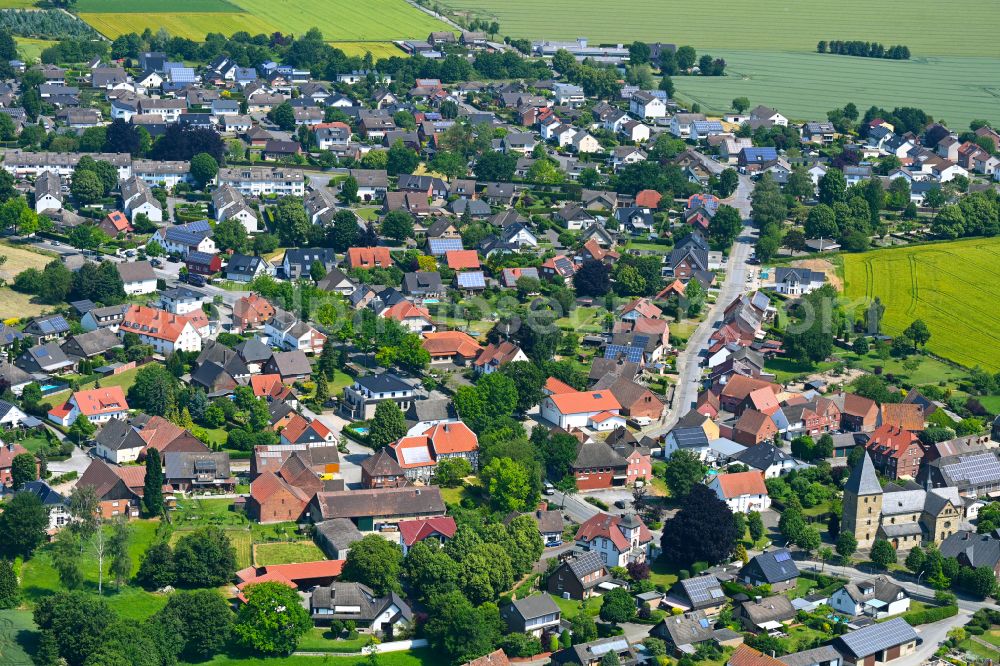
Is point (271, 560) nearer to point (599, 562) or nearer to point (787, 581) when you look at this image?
point (599, 562)

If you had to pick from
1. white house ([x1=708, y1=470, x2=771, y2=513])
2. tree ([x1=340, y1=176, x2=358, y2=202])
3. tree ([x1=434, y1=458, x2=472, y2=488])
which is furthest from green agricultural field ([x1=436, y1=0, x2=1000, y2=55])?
white house ([x1=708, y1=470, x2=771, y2=513])

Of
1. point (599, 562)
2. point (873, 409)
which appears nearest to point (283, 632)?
point (599, 562)

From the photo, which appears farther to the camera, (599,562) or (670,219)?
(670,219)

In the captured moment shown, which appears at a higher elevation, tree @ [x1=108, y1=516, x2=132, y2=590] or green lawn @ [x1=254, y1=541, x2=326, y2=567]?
tree @ [x1=108, y1=516, x2=132, y2=590]

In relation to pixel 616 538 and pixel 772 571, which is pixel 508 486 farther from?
pixel 772 571

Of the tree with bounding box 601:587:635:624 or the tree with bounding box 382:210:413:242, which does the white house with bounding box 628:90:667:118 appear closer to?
the tree with bounding box 382:210:413:242

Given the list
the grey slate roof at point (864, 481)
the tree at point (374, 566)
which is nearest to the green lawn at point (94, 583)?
the tree at point (374, 566)

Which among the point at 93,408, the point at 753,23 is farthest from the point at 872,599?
the point at 753,23
